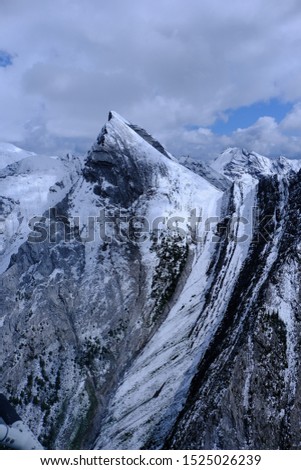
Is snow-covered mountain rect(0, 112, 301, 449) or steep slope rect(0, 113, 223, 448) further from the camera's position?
steep slope rect(0, 113, 223, 448)

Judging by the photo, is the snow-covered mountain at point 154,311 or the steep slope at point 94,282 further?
the steep slope at point 94,282

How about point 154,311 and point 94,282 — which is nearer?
point 154,311

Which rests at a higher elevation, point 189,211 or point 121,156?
point 121,156

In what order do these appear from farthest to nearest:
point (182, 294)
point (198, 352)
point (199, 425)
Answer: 1. point (182, 294)
2. point (198, 352)
3. point (199, 425)

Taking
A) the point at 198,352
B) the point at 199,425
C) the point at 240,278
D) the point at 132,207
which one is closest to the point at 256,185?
the point at 132,207

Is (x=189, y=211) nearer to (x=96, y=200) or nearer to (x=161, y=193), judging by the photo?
(x=161, y=193)

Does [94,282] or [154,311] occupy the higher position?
[94,282]

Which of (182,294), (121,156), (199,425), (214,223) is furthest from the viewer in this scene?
(121,156)
